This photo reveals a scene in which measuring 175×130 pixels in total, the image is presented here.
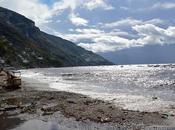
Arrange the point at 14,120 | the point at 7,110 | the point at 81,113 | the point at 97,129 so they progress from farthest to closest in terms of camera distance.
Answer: the point at 7,110, the point at 81,113, the point at 14,120, the point at 97,129

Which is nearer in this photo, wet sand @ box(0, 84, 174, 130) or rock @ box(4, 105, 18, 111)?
wet sand @ box(0, 84, 174, 130)

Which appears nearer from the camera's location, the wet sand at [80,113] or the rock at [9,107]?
the wet sand at [80,113]

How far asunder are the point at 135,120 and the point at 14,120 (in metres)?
12.8

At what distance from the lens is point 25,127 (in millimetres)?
34781

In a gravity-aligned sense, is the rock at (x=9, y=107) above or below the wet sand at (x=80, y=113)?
above

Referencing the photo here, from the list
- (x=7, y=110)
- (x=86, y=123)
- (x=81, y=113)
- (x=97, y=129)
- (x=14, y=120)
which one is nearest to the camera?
(x=97, y=129)

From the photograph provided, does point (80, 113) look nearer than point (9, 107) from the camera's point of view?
Yes

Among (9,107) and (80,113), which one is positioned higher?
(9,107)

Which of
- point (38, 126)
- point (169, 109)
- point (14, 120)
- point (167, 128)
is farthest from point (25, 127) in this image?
point (169, 109)

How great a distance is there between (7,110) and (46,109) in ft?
→ 15.7

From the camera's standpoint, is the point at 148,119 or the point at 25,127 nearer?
the point at 25,127

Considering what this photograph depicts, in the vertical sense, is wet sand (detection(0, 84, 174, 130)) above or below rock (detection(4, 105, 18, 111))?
below

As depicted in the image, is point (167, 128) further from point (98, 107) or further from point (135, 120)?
point (98, 107)

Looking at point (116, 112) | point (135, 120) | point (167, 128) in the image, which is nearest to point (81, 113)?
point (116, 112)
